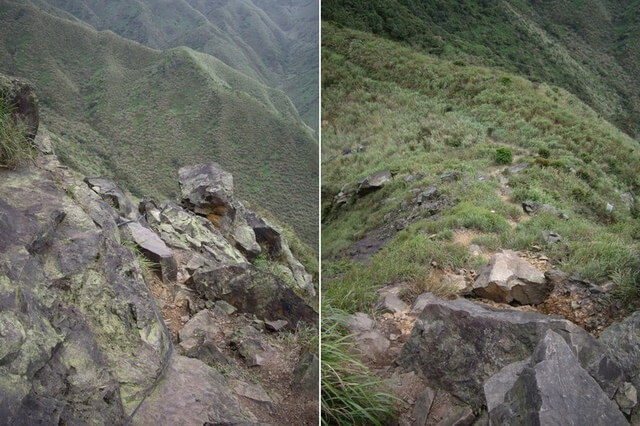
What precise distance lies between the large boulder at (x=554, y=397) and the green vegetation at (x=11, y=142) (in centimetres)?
156

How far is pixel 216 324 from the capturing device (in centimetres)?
195

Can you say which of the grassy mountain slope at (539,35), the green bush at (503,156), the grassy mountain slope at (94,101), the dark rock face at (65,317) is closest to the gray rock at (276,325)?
the dark rock face at (65,317)

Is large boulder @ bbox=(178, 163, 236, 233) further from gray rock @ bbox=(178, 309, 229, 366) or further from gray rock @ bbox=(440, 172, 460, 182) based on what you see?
gray rock @ bbox=(178, 309, 229, 366)

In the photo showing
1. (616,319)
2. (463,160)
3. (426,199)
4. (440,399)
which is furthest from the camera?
(463,160)

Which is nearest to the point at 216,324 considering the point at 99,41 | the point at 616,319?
the point at 99,41

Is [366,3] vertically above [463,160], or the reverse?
[366,3]

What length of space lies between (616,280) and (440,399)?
89 centimetres

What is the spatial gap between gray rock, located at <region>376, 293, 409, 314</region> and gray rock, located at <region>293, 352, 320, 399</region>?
0.79 metres

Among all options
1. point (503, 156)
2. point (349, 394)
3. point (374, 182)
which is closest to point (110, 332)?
point (349, 394)

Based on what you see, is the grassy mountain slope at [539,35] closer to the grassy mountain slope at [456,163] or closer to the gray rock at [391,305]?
the grassy mountain slope at [456,163]

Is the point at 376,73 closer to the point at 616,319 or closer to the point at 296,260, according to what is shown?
the point at 296,260

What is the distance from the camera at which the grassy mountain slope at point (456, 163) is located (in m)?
2.51

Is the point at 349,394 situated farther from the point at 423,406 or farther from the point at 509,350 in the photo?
the point at 509,350

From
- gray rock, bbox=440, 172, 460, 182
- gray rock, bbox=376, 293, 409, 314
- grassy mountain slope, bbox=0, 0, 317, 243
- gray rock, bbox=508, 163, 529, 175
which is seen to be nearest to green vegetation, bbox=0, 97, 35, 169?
grassy mountain slope, bbox=0, 0, 317, 243
